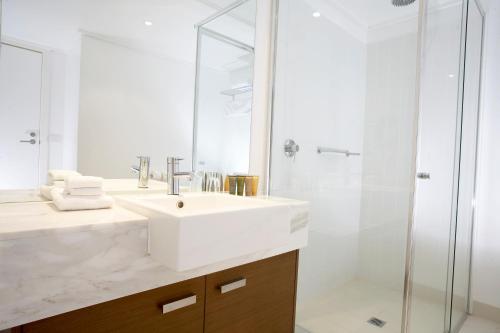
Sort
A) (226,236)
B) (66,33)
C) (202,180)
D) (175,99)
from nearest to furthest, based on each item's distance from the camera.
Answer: (226,236)
(66,33)
(175,99)
(202,180)

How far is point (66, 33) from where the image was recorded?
119 centimetres

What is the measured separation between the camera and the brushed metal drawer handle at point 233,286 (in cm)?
109

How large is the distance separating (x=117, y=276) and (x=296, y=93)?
1.55m

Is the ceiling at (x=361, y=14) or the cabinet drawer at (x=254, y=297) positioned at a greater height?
the ceiling at (x=361, y=14)

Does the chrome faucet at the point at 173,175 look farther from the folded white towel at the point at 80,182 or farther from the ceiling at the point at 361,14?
the ceiling at the point at 361,14

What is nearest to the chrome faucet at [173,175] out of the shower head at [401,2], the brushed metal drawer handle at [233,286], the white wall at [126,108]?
the white wall at [126,108]

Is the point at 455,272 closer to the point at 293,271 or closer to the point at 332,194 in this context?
the point at 332,194

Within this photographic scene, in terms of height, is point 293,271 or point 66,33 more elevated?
point 66,33

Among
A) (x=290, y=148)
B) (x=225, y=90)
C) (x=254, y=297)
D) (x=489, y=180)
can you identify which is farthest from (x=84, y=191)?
(x=489, y=180)

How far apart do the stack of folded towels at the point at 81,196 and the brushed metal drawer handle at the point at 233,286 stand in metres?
0.50

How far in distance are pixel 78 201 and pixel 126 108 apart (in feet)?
1.56

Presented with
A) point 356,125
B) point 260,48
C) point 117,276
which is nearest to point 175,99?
point 260,48

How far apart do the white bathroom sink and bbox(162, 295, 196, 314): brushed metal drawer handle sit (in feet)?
0.57

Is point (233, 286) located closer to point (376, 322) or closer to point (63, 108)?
point (63, 108)
